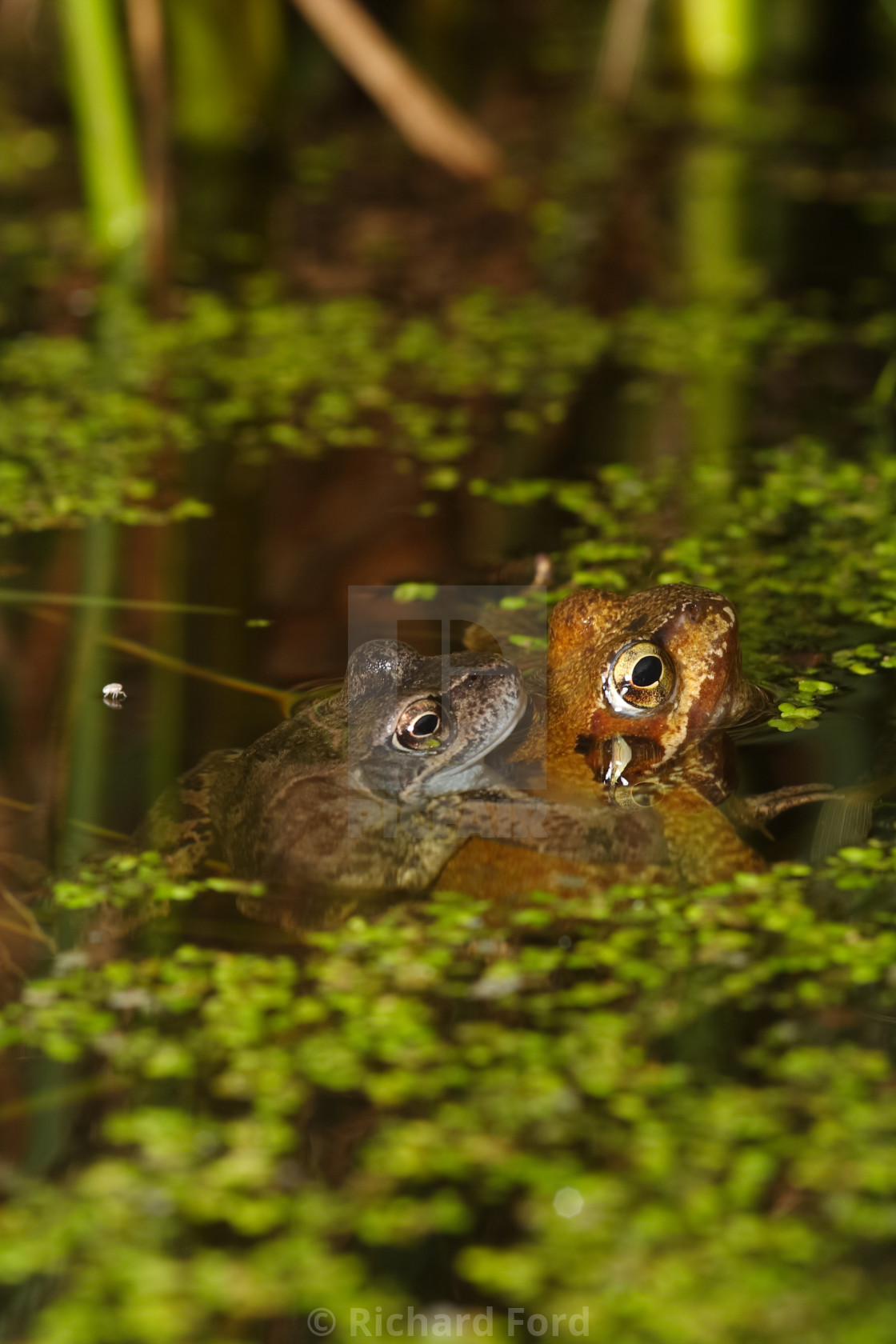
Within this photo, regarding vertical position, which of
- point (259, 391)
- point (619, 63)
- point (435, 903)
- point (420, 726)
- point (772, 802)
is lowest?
point (435, 903)

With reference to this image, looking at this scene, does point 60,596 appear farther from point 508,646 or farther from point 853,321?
point 853,321

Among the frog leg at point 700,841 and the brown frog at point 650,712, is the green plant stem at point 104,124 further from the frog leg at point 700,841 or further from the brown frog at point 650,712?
the frog leg at point 700,841

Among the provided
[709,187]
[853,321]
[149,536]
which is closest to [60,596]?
[149,536]

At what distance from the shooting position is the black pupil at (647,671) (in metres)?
2.94

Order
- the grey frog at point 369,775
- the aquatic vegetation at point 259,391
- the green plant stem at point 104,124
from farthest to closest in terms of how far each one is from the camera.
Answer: the green plant stem at point 104,124 < the aquatic vegetation at point 259,391 < the grey frog at point 369,775

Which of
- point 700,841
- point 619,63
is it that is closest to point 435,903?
point 700,841

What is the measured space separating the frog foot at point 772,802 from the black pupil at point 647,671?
30cm

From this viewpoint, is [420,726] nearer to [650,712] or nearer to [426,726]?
[426,726]

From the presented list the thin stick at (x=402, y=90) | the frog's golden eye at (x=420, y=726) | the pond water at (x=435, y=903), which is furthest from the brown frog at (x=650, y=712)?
the thin stick at (x=402, y=90)

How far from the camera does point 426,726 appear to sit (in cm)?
288

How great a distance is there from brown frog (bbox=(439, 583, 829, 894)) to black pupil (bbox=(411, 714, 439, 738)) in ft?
0.76

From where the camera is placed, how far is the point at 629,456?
Result: 176 inches

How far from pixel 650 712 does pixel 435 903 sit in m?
0.72

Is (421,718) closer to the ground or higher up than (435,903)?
higher up
